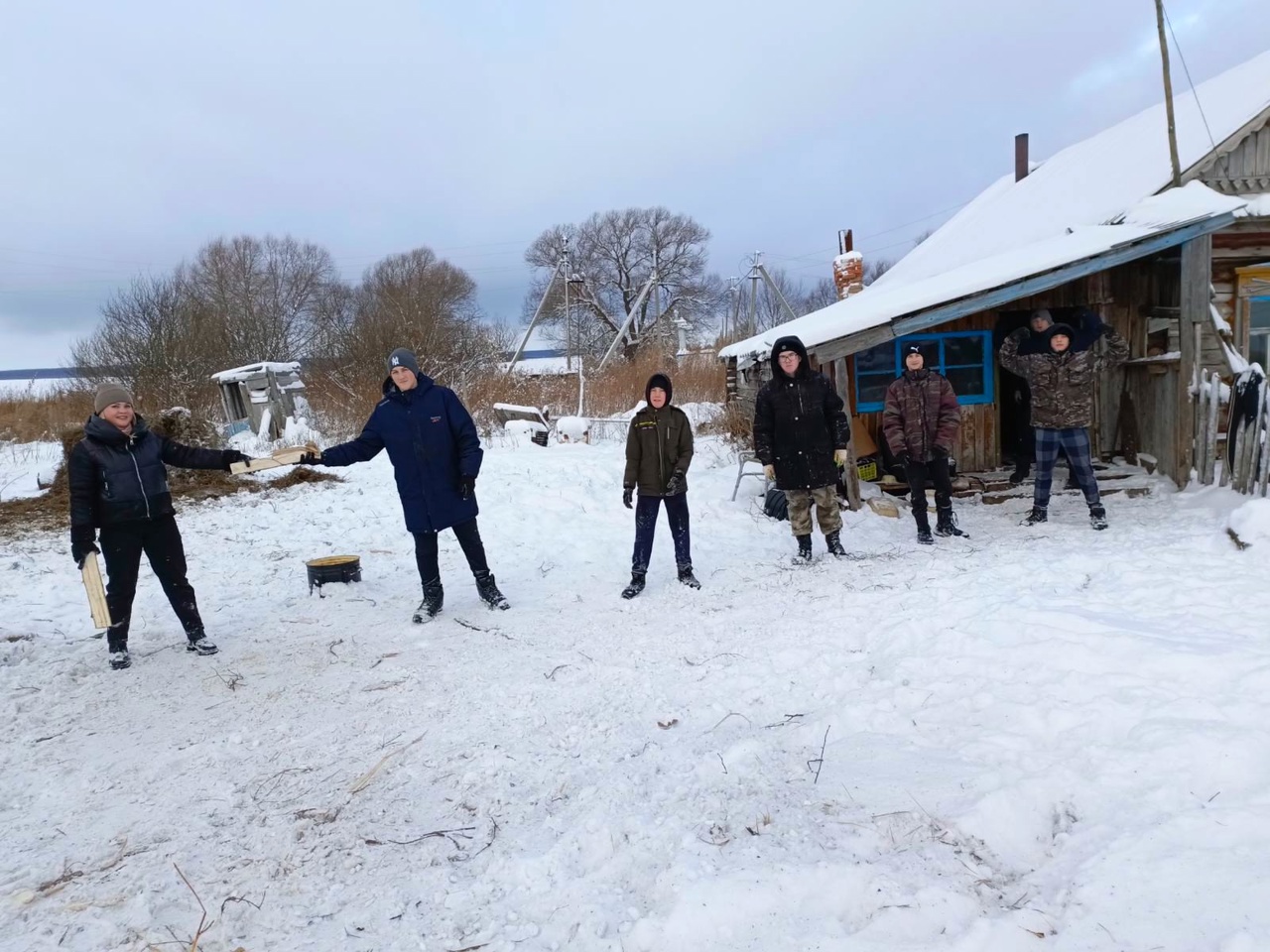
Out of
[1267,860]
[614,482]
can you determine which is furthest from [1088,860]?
[614,482]

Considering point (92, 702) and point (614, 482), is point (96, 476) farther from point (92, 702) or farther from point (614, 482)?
point (614, 482)

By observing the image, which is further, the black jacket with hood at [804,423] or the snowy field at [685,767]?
the black jacket with hood at [804,423]

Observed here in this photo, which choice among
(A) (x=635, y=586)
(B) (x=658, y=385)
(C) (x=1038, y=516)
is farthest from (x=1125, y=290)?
(A) (x=635, y=586)

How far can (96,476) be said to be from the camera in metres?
4.48

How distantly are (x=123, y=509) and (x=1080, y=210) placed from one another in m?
10.4

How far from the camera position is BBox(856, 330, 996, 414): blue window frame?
30.9ft

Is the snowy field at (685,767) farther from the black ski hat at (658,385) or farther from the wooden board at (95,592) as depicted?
the black ski hat at (658,385)

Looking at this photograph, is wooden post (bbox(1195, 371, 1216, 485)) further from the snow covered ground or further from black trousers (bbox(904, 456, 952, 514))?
the snow covered ground

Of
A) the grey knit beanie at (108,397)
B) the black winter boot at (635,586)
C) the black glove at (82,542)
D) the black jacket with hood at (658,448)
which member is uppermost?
the grey knit beanie at (108,397)

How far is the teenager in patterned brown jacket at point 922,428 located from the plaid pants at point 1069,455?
2.75 feet

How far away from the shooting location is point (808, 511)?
6227mm

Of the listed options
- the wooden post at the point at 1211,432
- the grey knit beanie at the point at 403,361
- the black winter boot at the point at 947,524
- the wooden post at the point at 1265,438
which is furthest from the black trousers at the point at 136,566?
the wooden post at the point at 1211,432

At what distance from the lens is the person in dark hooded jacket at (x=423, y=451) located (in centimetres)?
509

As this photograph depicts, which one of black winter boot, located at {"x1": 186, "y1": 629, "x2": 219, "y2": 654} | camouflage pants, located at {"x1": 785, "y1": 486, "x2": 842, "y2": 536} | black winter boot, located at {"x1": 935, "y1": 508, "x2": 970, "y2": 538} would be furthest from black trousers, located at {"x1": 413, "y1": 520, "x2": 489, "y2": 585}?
black winter boot, located at {"x1": 935, "y1": 508, "x2": 970, "y2": 538}
